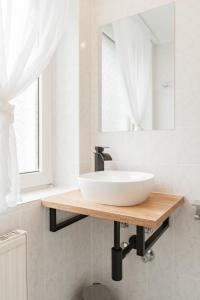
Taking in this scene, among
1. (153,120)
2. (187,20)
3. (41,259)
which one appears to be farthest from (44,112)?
(187,20)

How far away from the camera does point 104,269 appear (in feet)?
5.18

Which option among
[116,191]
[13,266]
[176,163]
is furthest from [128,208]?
[13,266]

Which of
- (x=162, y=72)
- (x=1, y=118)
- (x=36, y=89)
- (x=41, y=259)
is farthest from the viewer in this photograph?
(x=36, y=89)

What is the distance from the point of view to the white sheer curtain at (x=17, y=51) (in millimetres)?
987

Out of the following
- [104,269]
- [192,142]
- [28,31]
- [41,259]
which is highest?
[28,31]

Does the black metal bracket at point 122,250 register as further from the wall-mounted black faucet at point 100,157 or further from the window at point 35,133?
the window at point 35,133

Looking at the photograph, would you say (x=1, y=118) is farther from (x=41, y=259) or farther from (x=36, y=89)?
(x=41, y=259)

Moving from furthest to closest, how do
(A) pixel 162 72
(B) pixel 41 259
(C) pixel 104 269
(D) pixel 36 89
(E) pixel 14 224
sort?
(C) pixel 104 269
(D) pixel 36 89
(A) pixel 162 72
(B) pixel 41 259
(E) pixel 14 224

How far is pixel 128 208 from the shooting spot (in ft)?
3.47

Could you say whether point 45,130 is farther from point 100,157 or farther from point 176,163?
point 176,163

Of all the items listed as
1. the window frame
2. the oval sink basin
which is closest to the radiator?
the oval sink basin

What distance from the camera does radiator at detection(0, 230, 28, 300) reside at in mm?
943

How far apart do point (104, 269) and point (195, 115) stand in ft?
3.72

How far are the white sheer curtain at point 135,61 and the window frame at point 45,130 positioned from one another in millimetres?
479
